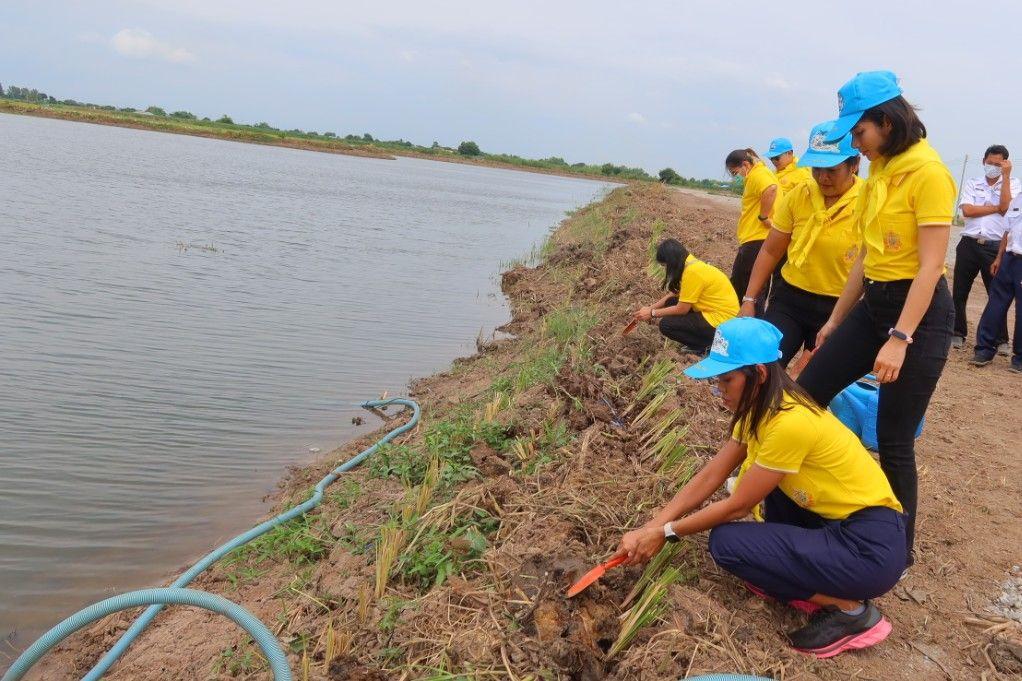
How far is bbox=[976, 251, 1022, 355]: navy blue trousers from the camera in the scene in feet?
21.1

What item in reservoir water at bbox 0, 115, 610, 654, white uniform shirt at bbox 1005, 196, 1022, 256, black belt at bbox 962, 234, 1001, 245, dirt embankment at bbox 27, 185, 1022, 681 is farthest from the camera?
black belt at bbox 962, 234, 1001, 245

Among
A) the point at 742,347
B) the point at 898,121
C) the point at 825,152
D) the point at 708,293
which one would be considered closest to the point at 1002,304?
the point at 708,293

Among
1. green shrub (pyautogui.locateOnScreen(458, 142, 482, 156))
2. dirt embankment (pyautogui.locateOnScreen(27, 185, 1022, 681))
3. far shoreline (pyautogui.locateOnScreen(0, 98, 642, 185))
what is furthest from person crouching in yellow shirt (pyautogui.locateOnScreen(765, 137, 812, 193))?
green shrub (pyautogui.locateOnScreen(458, 142, 482, 156))

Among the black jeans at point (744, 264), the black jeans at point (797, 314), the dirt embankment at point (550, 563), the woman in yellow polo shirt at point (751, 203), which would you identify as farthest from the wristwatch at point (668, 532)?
the black jeans at point (744, 264)

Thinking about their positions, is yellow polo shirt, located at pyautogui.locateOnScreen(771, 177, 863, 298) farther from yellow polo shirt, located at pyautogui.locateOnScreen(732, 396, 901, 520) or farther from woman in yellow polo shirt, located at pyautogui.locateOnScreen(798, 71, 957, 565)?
yellow polo shirt, located at pyautogui.locateOnScreen(732, 396, 901, 520)

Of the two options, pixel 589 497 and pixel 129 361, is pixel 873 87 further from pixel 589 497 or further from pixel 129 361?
pixel 129 361

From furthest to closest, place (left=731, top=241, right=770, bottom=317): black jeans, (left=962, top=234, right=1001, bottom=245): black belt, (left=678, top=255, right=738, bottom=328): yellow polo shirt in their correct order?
1. (left=962, top=234, right=1001, bottom=245): black belt
2. (left=731, top=241, right=770, bottom=317): black jeans
3. (left=678, top=255, right=738, bottom=328): yellow polo shirt

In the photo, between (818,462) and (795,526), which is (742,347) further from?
(795,526)

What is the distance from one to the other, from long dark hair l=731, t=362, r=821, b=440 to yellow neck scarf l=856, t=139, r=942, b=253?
2.39 ft

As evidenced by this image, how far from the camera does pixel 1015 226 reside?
6.35 meters

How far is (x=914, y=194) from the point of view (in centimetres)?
269

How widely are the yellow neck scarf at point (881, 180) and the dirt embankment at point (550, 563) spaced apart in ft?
4.30

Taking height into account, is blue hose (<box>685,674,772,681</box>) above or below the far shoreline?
below

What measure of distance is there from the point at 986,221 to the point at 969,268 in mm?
580
